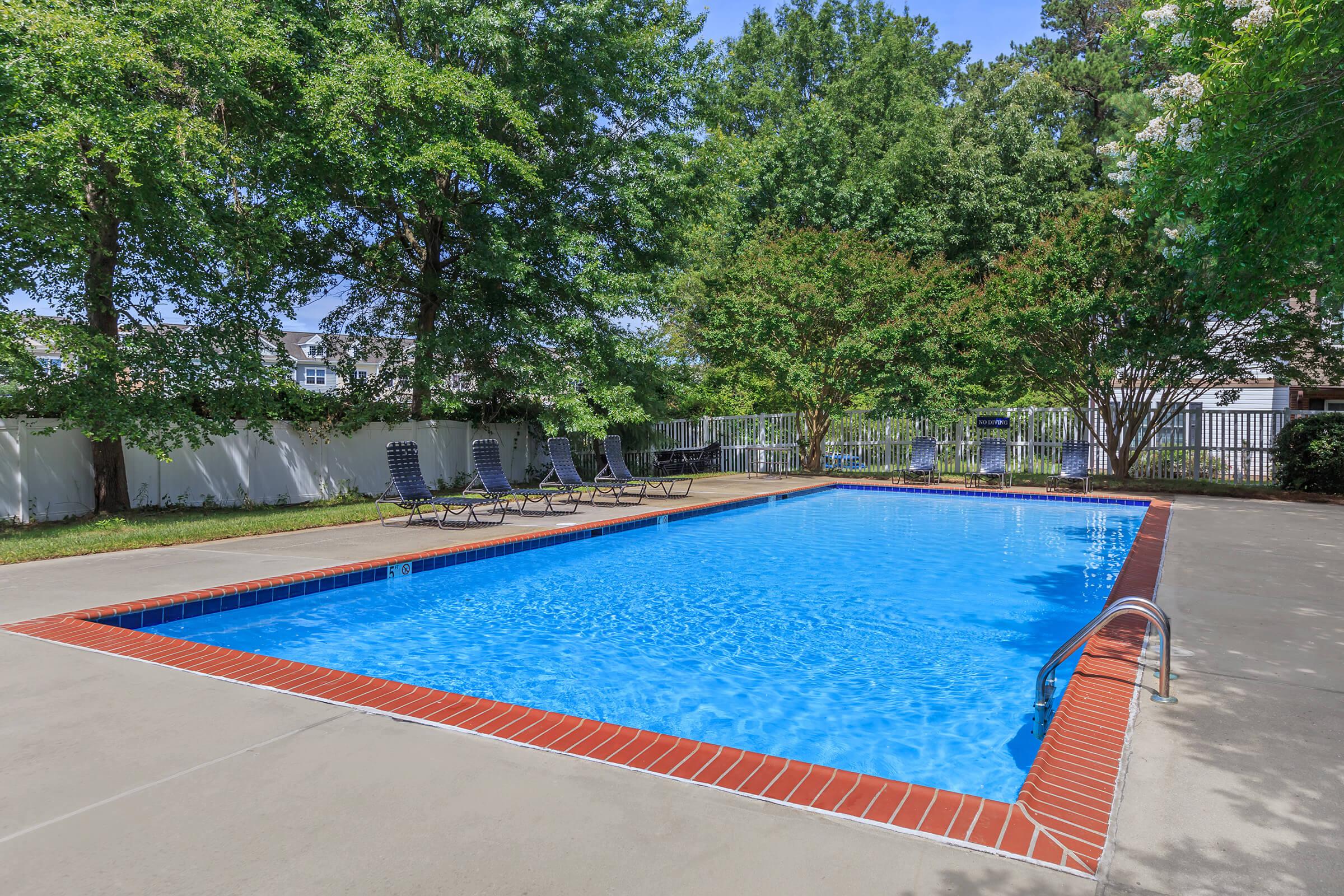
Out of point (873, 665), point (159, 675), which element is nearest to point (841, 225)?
point (873, 665)

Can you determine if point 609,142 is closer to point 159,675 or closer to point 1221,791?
point 159,675

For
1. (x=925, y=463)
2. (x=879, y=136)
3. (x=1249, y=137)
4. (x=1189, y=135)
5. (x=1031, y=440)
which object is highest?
(x=879, y=136)

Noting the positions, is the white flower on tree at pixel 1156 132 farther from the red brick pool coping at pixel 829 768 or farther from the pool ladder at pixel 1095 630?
the pool ladder at pixel 1095 630

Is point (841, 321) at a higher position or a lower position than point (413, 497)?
higher

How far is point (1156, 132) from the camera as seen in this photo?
6422 mm

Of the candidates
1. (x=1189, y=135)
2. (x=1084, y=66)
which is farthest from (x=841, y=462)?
(x=1084, y=66)

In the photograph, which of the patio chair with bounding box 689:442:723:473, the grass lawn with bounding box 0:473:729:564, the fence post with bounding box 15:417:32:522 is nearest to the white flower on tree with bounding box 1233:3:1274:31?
the grass lawn with bounding box 0:473:729:564

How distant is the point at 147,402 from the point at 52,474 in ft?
6.72

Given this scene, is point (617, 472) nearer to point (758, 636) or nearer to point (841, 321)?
point (841, 321)

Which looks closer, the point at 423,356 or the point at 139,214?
the point at 139,214

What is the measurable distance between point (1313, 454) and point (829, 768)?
1497 cm

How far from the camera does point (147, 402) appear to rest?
→ 32.0 ft

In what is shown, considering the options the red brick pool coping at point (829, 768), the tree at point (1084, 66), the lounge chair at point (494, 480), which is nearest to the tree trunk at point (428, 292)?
the lounge chair at point (494, 480)

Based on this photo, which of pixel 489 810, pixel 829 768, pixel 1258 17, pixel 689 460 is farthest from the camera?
pixel 689 460
